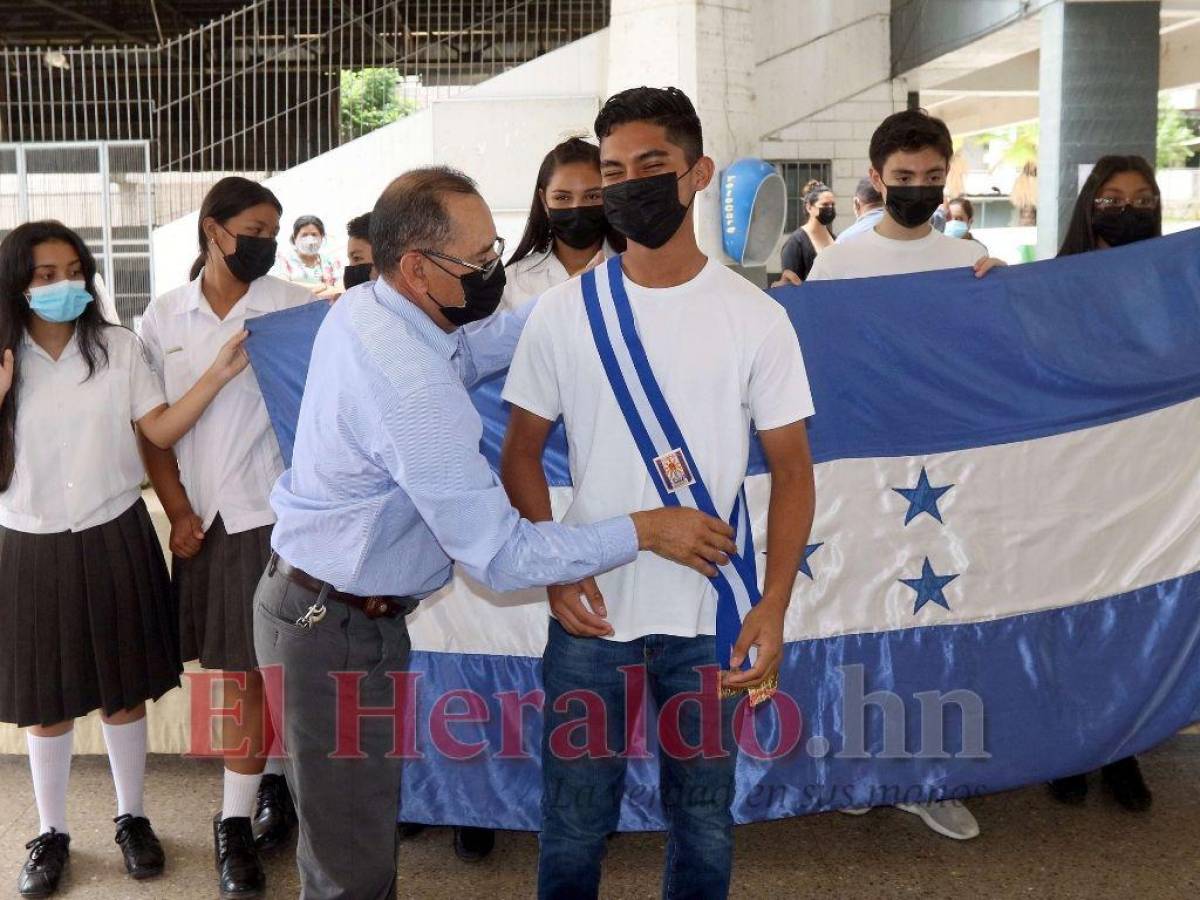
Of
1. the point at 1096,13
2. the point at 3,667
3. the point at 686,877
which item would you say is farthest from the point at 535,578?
the point at 1096,13

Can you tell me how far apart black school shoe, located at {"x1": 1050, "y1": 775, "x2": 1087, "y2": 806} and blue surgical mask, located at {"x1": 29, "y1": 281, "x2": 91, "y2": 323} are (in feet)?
9.12

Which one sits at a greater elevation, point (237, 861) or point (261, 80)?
point (261, 80)

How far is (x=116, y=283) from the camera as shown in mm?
11797

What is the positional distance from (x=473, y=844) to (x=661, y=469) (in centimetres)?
151

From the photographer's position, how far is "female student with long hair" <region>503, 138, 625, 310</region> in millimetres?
2922

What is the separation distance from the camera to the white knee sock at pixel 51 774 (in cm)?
304

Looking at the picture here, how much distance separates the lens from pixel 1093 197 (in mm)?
3342

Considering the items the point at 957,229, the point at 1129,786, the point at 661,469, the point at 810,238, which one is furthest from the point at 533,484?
the point at 957,229

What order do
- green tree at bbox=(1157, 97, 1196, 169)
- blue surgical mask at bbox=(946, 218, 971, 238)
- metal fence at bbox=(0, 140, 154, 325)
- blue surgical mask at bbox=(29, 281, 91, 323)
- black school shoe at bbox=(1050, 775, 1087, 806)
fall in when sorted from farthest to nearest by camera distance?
green tree at bbox=(1157, 97, 1196, 169)
metal fence at bbox=(0, 140, 154, 325)
blue surgical mask at bbox=(946, 218, 971, 238)
black school shoe at bbox=(1050, 775, 1087, 806)
blue surgical mask at bbox=(29, 281, 91, 323)

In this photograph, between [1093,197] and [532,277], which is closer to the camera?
[532,277]

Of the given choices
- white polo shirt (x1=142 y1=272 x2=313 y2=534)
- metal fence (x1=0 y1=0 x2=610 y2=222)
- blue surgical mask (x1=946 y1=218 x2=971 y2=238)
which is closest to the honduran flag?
white polo shirt (x1=142 y1=272 x2=313 y2=534)

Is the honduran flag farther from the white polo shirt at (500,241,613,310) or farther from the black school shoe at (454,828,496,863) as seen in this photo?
the white polo shirt at (500,241,613,310)

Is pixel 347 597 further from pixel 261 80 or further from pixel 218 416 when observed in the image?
pixel 261 80

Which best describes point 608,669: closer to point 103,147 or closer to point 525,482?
point 525,482
